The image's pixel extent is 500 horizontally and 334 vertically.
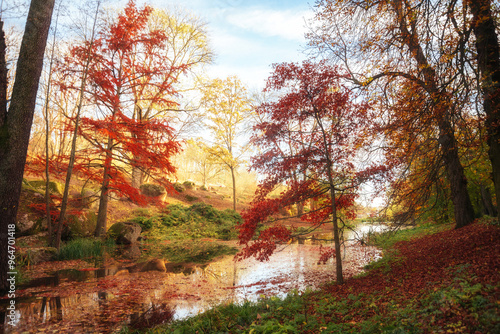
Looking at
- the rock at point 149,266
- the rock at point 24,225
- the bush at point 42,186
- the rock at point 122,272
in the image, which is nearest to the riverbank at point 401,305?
the rock at point 122,272

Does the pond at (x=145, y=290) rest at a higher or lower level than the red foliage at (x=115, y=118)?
lower

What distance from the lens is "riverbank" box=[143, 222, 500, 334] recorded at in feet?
9.42

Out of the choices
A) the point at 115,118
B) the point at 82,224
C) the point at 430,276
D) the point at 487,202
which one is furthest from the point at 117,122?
the point at 487,202

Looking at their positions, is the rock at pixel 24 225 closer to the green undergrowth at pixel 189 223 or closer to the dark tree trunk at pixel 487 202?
the green undergrowth at pixel 189 223

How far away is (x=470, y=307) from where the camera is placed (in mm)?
2902

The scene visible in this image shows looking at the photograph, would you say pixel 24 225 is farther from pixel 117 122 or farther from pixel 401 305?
pixel 401 305

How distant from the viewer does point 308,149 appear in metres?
6.44

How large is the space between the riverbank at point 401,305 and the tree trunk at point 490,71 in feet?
5.23

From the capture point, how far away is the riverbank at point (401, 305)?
2871mm

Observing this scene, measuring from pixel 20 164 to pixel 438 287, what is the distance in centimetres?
772

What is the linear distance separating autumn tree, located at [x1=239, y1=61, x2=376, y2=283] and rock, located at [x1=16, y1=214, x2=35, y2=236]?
7.85 m

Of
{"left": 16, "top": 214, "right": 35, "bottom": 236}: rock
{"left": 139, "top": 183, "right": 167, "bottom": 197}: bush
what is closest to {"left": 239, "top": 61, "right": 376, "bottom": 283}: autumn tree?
{"left": 16, "top": 214, "right": 35, "bottom": 236}: rock

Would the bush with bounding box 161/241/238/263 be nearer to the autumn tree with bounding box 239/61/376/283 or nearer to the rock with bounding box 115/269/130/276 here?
the rock with bounding box 115/269/130/276

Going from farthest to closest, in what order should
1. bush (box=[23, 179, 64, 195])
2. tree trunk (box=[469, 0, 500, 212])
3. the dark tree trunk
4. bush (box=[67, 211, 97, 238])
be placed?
bush (box=[23, 179, 64, 195]) → bush (box=[67, 211, 97, 238]) → the dark tree trunk → tree trunk (box=[469, 0, 500, 212])
